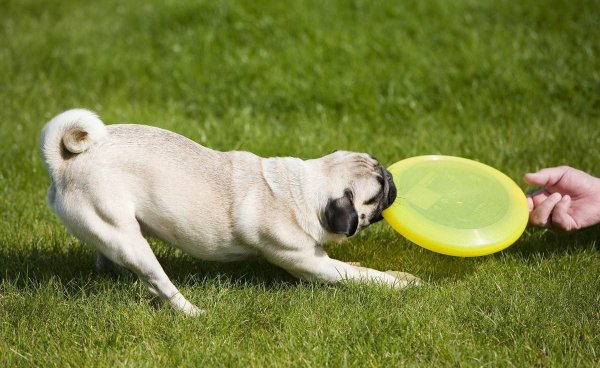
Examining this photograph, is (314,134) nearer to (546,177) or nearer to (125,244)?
(546,177)

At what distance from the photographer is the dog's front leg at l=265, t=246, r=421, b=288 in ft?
14.8

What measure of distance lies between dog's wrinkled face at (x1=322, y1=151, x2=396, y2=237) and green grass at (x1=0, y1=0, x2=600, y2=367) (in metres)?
0.43

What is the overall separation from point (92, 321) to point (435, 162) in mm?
2517

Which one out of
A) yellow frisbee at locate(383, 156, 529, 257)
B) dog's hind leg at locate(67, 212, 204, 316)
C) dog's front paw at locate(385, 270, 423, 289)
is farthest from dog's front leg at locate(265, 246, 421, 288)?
dog's hind leg at locate(67, 212, 204, 316)

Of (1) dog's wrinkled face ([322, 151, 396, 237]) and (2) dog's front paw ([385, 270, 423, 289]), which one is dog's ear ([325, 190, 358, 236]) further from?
(2) dog's front paw ([385, 270, 423, 289])

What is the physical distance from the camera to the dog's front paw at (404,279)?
463cm

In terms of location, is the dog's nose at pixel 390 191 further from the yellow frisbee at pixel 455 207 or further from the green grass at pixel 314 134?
the green grass at pixel 314 134

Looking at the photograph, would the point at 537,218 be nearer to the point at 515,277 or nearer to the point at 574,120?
the point at 515,277

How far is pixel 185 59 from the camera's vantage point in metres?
8.34

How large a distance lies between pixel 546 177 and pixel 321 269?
176cm

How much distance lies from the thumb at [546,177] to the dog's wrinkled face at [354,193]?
1.10 meters

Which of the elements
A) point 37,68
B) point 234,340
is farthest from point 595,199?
point 37,68

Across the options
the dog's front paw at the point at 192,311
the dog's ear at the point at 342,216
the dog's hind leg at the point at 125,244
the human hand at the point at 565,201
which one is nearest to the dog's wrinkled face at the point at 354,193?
the dog's ear at the point at 342,216

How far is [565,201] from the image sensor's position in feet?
16.4
